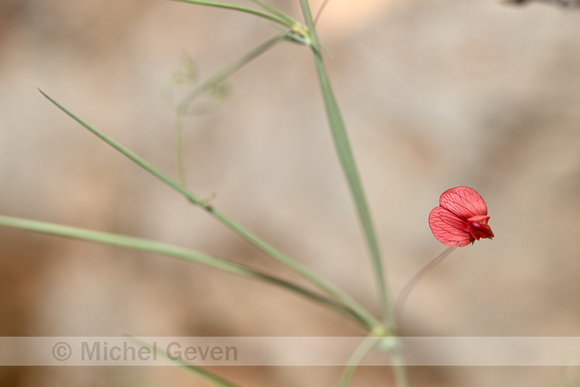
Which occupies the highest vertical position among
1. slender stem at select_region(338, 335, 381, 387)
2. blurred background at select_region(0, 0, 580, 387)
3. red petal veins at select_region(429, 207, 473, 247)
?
blurred background at select_region(0, 0, 580, 387)

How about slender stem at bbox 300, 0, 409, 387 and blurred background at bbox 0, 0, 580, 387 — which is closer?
slender stem at bbox 300, 0, 409, 387

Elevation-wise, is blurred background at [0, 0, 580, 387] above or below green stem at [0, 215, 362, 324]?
above

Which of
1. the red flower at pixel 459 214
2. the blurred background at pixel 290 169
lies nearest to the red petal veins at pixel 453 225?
the red flower at pixel 459 214

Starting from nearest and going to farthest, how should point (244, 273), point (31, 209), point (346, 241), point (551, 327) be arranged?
point (244, 273) → point (551, 327) → point (346, 241) → point (31, 209)

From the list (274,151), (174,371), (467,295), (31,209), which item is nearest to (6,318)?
(31,209)

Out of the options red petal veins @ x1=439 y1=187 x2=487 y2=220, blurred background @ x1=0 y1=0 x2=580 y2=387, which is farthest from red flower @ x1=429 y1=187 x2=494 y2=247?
blurred background @ x1=0 y1=0 x2=580 y2=387

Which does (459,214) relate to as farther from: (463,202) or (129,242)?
(129,242)

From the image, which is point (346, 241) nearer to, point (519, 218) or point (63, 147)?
point (519, 218)

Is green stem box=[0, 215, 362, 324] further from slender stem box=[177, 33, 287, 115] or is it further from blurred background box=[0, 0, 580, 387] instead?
blurred background box=[0, 0, 580, 387]
